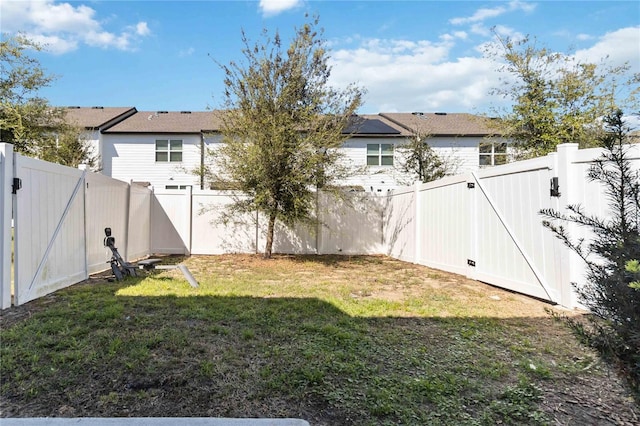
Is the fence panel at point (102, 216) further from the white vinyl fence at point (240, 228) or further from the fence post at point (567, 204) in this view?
the fence post at point (567, 204)

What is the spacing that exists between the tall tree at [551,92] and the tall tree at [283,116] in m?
4.39

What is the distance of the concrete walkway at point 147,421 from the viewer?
181 cm

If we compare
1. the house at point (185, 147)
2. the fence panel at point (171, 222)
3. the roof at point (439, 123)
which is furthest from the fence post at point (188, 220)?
the roof at point (439, 123)

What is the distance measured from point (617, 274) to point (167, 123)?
1835cm

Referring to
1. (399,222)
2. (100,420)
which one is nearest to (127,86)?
(399,222)

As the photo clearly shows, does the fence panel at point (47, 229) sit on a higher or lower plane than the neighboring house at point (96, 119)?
lower

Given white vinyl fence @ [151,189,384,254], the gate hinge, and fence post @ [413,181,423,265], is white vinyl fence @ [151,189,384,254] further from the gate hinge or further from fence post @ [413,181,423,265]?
the gate hinge

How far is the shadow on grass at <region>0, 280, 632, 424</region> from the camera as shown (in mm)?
2018

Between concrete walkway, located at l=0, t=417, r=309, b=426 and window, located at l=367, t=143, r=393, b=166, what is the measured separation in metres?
14.4

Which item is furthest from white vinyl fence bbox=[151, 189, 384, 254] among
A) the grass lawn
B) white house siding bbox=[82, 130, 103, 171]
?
white house siding bbox=[82, 130, 103, 171]

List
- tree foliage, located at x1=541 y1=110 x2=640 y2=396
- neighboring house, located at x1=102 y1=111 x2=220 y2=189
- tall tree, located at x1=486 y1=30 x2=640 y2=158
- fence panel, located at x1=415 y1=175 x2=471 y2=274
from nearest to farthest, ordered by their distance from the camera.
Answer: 1. tree foliage, located at x1=541 y1=110 x2=640 y2=396
2. fence panel, located at x1=415 y1=175 x2=471 y2=274
3. tall tree, located at x1=486 y1=30 x2=640 y2=158
4. neighboring house, located at x1=102 y1=111 x2=220 y2=189

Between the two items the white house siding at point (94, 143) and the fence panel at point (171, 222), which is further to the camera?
the white house siding at point (94, 143)

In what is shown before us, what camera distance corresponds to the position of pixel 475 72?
1005 cm

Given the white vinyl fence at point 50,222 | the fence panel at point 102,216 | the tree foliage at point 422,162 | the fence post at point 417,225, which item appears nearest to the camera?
the white vinyl fence at point 50,222
